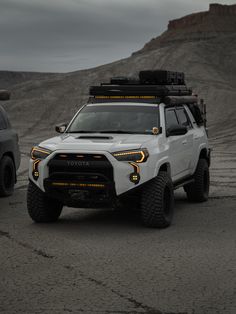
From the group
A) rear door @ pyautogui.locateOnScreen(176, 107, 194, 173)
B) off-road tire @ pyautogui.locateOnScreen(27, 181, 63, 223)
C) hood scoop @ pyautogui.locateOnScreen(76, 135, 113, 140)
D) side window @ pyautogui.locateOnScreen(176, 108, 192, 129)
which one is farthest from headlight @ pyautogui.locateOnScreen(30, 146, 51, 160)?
side window @ pyautogui.locateOnScreen(176, 108, 192, 129)

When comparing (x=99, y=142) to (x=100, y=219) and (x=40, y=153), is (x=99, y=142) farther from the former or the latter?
(x=100, y=219)

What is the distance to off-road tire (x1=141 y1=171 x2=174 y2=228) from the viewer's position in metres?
8.27

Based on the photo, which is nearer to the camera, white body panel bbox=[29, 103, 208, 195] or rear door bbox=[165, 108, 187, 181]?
white body panel bbox=[29, 103, 208, 195]

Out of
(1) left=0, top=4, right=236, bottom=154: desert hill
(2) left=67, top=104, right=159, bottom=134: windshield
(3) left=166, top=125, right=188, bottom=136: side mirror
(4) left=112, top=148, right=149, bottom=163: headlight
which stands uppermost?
(2) left=67, top=104, right=159, bottom=134: windshield

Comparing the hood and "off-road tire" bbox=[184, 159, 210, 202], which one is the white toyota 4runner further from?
"off-road tire" bbox=[184, 159, 210, 202]

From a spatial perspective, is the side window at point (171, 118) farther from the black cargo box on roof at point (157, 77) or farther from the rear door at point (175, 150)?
the black cargo box on roof at point (157, 77)

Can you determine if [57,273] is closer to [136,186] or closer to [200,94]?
[136,186]

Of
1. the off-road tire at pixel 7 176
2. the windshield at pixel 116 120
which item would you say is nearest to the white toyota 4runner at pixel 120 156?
the windshield at pixel 116 120

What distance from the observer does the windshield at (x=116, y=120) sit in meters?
9.14

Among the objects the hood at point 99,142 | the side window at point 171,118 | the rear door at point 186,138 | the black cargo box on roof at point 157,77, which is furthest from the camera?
the black cargo box on roof at point 157,77

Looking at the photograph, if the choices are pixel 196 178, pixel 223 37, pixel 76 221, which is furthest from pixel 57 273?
pixel 223 37

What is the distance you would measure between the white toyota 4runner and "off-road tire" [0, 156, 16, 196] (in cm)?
245

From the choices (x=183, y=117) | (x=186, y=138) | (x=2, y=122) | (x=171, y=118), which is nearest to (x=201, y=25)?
(x=2, y=122)

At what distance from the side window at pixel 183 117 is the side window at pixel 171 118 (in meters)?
0.21
